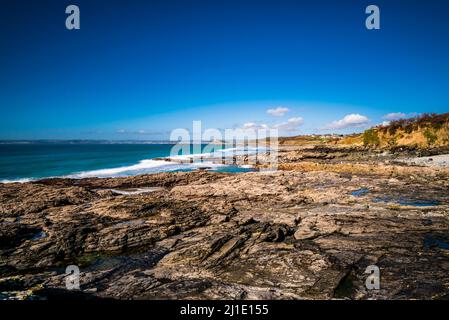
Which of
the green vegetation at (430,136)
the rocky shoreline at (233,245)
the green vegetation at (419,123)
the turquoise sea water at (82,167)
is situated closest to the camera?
the rocky shoreline at (233,245)

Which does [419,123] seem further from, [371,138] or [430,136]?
[371,138]

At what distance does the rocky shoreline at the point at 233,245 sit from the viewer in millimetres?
7957

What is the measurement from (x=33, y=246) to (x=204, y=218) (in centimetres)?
767

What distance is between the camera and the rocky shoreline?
796cm

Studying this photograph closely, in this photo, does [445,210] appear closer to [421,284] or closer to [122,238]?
[421,284]

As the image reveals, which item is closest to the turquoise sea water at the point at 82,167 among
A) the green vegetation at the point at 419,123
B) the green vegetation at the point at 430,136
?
the green vegetation at the point at 430,136

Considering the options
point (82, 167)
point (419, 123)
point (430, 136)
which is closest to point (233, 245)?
point (430, 136)

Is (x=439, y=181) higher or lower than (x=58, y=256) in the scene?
higher

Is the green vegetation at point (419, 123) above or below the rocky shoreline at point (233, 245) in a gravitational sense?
above

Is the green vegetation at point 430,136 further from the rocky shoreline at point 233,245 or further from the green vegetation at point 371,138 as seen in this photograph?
the rocky shoreline at point 233,245

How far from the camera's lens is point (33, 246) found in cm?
1131

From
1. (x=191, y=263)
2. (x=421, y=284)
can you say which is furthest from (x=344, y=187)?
(x=191, y=263)

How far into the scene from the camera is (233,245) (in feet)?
35.6

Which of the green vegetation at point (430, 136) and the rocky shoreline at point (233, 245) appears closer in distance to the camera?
the rocky shoreline at point (233, 245)
